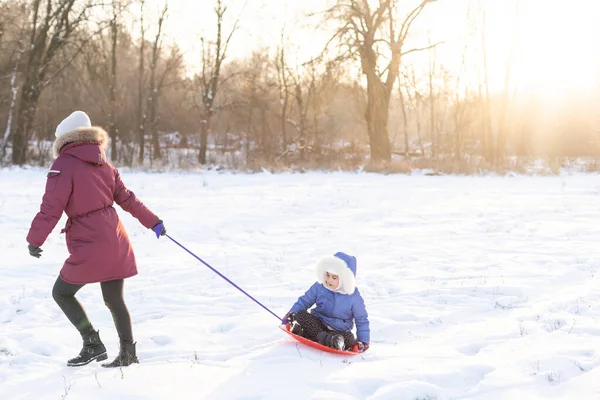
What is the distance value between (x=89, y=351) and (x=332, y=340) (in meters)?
1.79

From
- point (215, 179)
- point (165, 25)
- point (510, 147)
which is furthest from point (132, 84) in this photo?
point (510, 147)

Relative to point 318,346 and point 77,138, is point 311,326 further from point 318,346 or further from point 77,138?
point 77,138

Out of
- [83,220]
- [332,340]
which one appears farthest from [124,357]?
[332,340]

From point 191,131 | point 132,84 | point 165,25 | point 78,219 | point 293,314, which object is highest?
point 165,25

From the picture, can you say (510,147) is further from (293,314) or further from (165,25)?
(293,314)

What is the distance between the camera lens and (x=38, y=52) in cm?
2103

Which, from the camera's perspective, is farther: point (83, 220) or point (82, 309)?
point (82, 309)

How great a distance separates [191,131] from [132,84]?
351 inches

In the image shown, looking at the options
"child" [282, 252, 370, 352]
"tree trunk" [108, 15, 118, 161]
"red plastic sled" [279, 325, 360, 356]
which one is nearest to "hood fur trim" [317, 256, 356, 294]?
"child" [282, 252, 370, 352]

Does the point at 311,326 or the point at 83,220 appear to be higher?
the point at 83,220

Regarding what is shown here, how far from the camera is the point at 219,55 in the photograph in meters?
28.0

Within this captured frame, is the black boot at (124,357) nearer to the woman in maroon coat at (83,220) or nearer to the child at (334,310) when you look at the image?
the woman in maroon coat at (83,220)

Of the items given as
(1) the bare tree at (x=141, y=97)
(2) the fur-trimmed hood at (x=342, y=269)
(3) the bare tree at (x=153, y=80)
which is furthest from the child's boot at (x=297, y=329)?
(3) the bare tree at (x=153, y=80)

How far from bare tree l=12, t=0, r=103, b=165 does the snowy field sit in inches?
415
